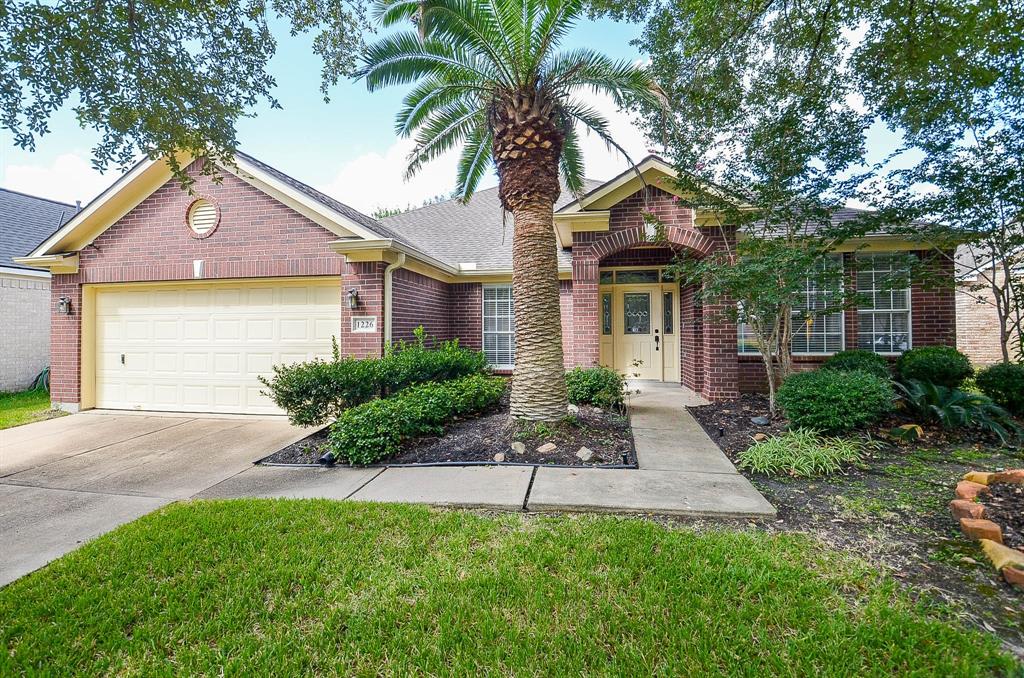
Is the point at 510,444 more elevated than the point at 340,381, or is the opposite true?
the point at 340,381

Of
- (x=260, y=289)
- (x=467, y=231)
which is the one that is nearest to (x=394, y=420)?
(x=260, y=289)

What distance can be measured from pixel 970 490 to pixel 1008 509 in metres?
0.31

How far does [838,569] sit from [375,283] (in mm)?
7084

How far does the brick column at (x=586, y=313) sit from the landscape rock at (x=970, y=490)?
5.20 m

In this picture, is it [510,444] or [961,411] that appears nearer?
[510,444]

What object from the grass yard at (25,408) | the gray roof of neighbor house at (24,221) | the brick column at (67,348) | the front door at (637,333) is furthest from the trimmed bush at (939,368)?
the gray roof of neighbor house at (24,221)

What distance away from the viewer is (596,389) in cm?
760

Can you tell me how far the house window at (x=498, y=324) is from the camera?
36.7 ft

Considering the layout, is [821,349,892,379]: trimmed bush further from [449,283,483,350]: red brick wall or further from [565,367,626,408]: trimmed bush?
[449,283,483,350]: red brick wall

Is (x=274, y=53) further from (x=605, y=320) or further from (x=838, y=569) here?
(x=605, y=320)

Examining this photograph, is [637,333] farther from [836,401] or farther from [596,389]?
[836,401]

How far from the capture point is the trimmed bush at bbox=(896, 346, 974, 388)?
8047 millimetres

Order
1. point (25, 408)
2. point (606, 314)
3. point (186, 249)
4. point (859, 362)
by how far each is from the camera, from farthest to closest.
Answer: point (606, 314) → point (25, 408) → point (186, 249) → point (859, 362)

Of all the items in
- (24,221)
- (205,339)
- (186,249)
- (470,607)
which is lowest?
(470,607)
